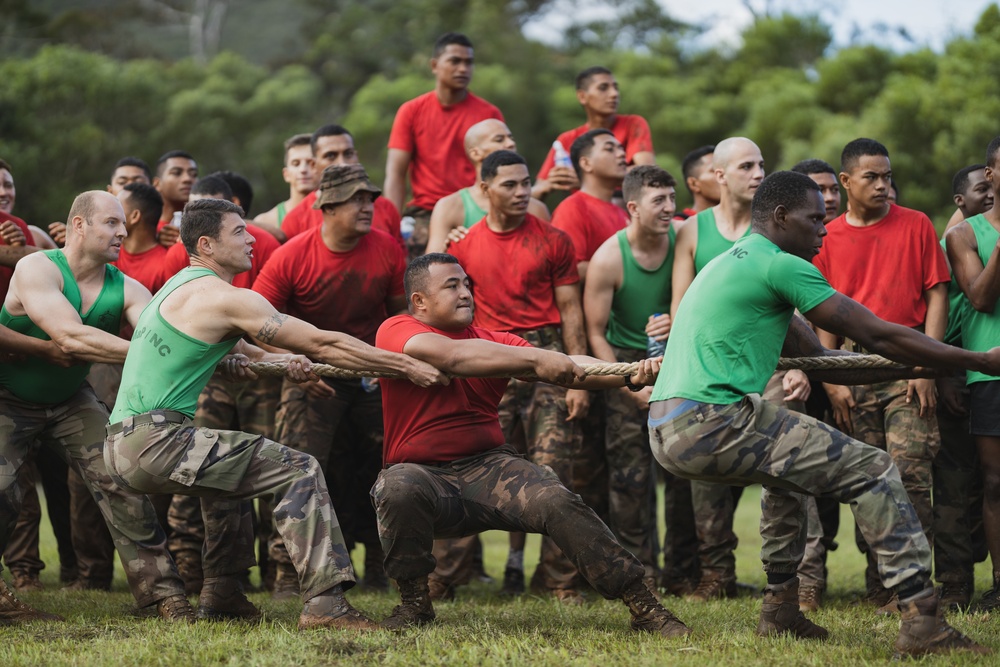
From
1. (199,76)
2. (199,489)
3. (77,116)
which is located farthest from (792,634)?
(199,76)

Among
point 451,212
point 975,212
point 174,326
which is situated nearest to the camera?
point 174,326

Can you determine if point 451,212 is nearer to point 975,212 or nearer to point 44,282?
point 44,282

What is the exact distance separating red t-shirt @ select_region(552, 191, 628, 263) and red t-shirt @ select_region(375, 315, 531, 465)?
2.43m

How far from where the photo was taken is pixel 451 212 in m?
9.70

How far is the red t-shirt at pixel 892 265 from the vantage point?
26.8ft

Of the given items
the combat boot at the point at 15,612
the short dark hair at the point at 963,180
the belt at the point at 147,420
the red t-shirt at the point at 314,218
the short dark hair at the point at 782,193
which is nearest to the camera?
the short dark hair at the point at 782,193

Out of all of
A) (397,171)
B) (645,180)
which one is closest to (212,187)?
(397,171)

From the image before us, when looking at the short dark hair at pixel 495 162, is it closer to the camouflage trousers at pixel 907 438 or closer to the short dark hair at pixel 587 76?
the short dark hair at pixel 587 76

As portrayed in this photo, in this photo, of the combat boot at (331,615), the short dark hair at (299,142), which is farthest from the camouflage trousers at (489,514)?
the short dark hair at (299,142)

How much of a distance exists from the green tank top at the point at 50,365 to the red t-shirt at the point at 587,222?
3441 millimetres

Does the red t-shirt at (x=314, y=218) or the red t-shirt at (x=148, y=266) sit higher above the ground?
the red t-shirt at (x=314, y=218)

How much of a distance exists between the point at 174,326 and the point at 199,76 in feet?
118

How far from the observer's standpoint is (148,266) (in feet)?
31.2

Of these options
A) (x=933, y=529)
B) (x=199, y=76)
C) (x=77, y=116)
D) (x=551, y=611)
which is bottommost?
(x=551, y=611)
